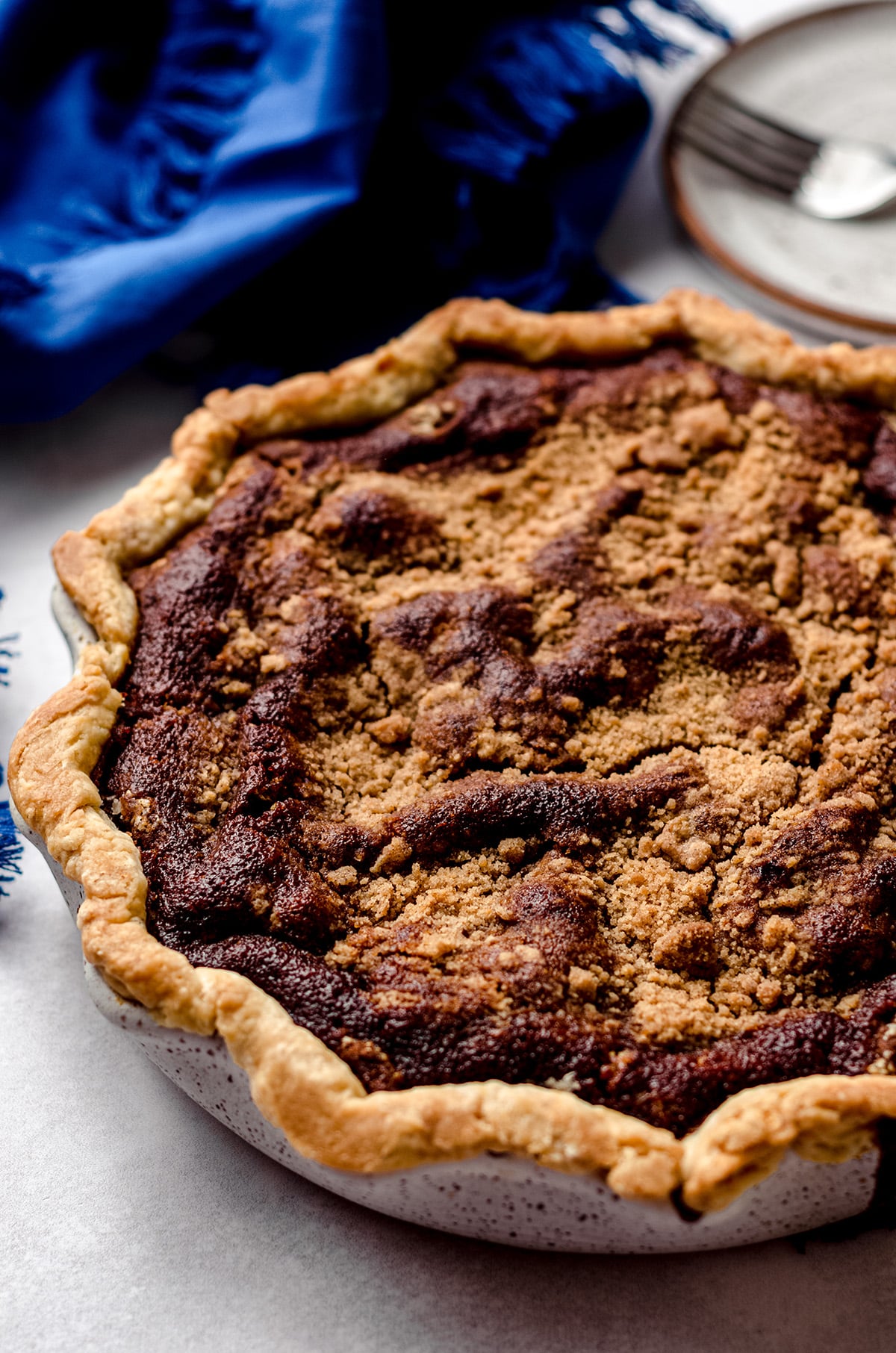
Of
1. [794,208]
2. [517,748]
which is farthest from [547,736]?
[794,208]

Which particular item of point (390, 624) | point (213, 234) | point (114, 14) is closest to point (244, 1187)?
point (390, 624)

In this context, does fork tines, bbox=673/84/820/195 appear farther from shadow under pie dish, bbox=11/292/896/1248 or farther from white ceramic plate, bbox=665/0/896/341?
shadow under pie dish, bbox=11/292/896/1248

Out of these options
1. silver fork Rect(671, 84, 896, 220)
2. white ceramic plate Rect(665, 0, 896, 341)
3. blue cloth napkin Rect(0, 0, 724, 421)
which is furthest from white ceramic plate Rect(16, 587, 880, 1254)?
silver fork Rect(671, 84, 896, 220)

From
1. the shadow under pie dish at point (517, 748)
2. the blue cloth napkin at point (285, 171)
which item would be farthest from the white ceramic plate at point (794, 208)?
the shadow under pie dish at point (517, 748)

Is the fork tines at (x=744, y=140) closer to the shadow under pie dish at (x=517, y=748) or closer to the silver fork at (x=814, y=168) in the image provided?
the silver fork at (x=814, y=168)

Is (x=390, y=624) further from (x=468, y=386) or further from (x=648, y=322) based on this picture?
(x=648, y=322)

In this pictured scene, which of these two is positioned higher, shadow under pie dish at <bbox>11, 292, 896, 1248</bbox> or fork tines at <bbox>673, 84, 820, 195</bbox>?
fork tines at <bbox>673, 84, 820, 195</bbox>
